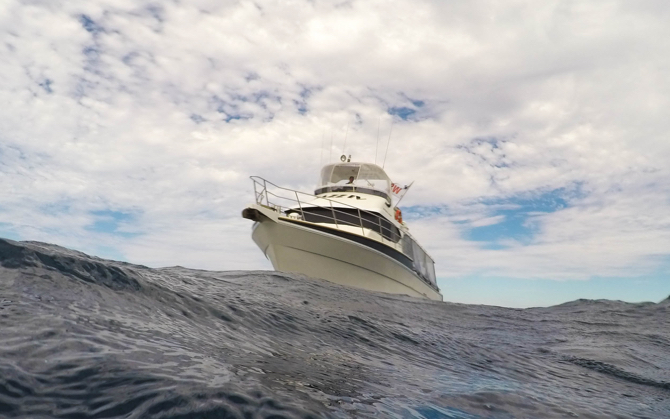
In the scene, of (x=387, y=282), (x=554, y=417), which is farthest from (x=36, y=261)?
(x=387, y=282)

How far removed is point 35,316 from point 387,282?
37.5ft

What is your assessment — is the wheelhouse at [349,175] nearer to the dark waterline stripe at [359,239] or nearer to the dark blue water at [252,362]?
the dark waterline stripe at [359,239]

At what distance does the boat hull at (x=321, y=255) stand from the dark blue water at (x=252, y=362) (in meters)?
6.27

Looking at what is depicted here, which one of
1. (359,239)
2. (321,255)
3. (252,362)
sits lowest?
(252,362)

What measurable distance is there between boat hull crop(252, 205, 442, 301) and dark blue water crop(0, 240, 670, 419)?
6.27 m

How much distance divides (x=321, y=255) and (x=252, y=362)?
9677 millimetres

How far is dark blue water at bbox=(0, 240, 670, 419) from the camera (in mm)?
1853

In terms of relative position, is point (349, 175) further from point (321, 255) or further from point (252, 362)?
point (252, 362)

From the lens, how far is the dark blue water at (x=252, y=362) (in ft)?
6.08

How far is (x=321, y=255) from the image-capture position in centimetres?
1245

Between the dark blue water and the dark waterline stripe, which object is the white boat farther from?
the dark blue water

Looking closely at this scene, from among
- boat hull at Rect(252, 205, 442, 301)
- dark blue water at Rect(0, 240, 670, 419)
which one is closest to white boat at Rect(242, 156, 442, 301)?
boat hull at Rect(252, 205, 442, 301)

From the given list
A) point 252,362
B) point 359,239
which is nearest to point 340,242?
point 359,239

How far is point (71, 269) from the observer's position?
4039 millimetres
